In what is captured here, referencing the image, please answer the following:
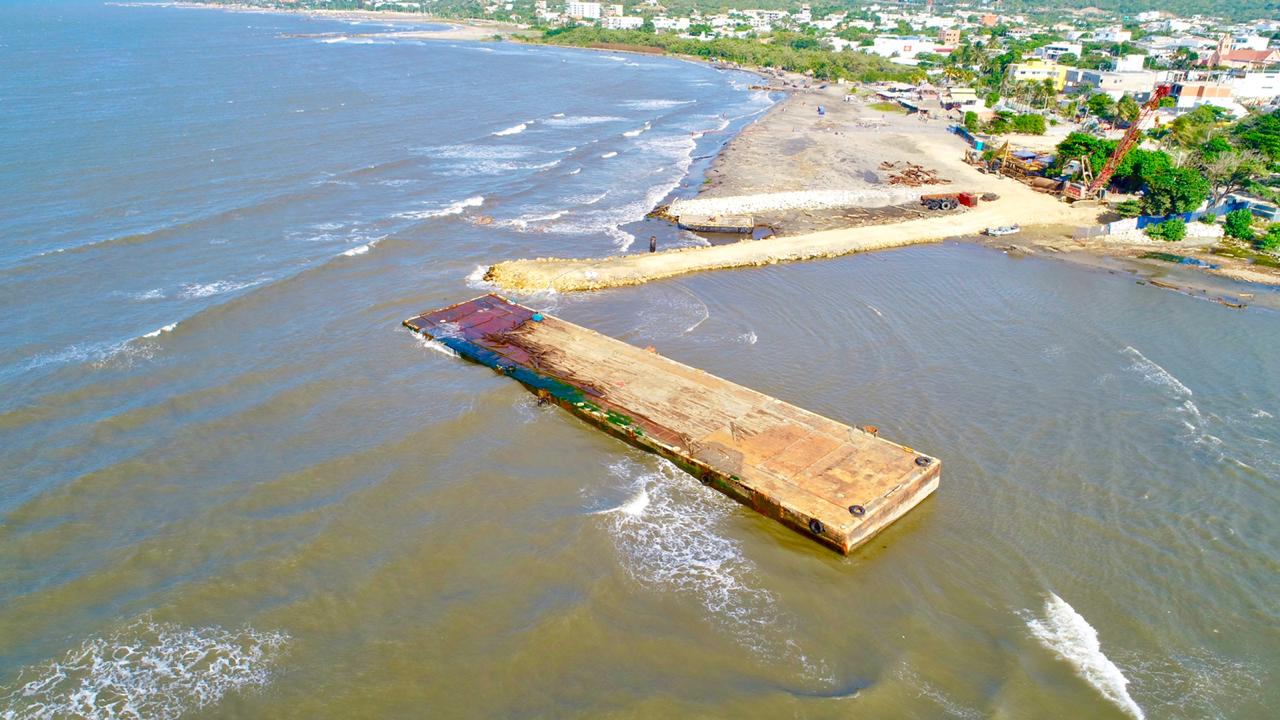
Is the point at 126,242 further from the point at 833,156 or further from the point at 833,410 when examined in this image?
the point at 833,156

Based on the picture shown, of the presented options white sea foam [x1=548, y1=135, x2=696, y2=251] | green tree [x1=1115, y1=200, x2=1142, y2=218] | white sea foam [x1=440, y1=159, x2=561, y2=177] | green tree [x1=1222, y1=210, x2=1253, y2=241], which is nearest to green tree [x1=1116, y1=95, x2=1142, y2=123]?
green tree [x1=1115, y1=200, x2=1142, y2=218]

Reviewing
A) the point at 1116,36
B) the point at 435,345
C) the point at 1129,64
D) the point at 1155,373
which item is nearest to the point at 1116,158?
the point at 1155,373

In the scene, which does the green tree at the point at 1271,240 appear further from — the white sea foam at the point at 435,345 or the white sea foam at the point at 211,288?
the white sea foam at the point at 211,288

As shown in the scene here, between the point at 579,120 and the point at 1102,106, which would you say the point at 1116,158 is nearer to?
the point at 1102,106

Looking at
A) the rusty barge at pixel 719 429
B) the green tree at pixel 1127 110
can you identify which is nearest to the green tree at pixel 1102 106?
the green tree at pixel 1127 110

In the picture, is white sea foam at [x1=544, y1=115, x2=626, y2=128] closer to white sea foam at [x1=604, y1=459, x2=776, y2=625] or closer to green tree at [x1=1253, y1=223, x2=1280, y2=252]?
green tree at [x1=1253, y1=223, x2=1280, y2=252]
